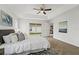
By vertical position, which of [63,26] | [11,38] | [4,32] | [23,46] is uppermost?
[63,26]

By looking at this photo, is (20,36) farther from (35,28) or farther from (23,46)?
(35,28)

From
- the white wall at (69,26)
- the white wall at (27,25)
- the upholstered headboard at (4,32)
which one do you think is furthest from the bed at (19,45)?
the white wall at (69,26)

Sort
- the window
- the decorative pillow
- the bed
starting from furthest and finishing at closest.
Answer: the decorative pillow, the window, the bed

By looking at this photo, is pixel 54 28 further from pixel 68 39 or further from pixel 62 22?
pixel 68 39

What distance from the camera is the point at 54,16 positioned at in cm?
237

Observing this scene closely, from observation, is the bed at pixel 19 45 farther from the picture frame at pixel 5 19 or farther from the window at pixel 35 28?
the window at pixel 35 28

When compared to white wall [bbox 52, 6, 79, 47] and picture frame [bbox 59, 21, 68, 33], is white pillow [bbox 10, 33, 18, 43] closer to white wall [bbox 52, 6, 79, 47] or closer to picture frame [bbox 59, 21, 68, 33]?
white wall [bbox 52, 6, 79, 47]

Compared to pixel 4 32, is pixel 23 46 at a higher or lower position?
lower

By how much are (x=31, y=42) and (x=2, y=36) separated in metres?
0.79

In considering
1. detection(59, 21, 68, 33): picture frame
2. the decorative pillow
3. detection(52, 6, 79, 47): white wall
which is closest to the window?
the decorative pillow

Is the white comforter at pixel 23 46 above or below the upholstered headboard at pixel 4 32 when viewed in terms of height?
below

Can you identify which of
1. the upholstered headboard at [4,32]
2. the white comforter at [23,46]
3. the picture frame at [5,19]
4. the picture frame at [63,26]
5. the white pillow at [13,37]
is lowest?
the white comforter at [23,46]

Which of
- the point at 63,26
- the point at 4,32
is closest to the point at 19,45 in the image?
the point at 4,32
